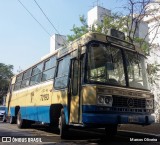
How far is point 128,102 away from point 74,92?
1671mm

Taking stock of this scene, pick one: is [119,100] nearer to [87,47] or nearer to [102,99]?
[102,99]

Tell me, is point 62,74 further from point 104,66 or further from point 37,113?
point 37,113

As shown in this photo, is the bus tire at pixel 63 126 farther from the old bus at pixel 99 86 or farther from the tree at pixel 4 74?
the tree at pixel 4 74

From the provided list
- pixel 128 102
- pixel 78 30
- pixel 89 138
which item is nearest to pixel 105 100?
pixel 128 102

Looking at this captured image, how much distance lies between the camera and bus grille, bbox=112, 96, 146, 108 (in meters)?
9.27

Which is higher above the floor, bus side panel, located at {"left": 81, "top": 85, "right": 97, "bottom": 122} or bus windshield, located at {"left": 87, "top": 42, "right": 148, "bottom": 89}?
bus windshield, located at {"left": 87, "top": 42, "right": 148, "bottom": 89}

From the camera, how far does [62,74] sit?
11.1 meters

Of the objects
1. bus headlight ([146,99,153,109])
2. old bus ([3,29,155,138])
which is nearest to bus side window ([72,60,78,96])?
old bus ([3,29,155,138])

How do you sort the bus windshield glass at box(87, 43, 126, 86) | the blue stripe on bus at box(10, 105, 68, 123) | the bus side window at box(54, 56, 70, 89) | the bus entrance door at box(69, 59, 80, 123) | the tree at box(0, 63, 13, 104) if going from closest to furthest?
the bus windshield glass at box(87, 43, 126, 86)
the bus entrance door at box(69, 59, 80, 123)
the bus side window at box(54, 56, 70, 89)
the blue stripe on bus at box(10, 105, 68, 123)
the tree at box(0, 63, 13, 104)

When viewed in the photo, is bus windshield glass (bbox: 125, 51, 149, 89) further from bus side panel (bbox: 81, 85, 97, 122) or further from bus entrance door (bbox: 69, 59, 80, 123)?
bus entrance door (bbox: 69, 59, 80, 123)

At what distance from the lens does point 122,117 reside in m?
9.14

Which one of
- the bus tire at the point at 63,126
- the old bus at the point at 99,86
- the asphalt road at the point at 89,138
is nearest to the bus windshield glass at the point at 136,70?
the old bus at the point at 99,86

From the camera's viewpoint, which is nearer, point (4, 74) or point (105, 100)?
point (105, 100)

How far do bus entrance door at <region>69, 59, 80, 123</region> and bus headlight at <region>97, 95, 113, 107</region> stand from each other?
86 cm
